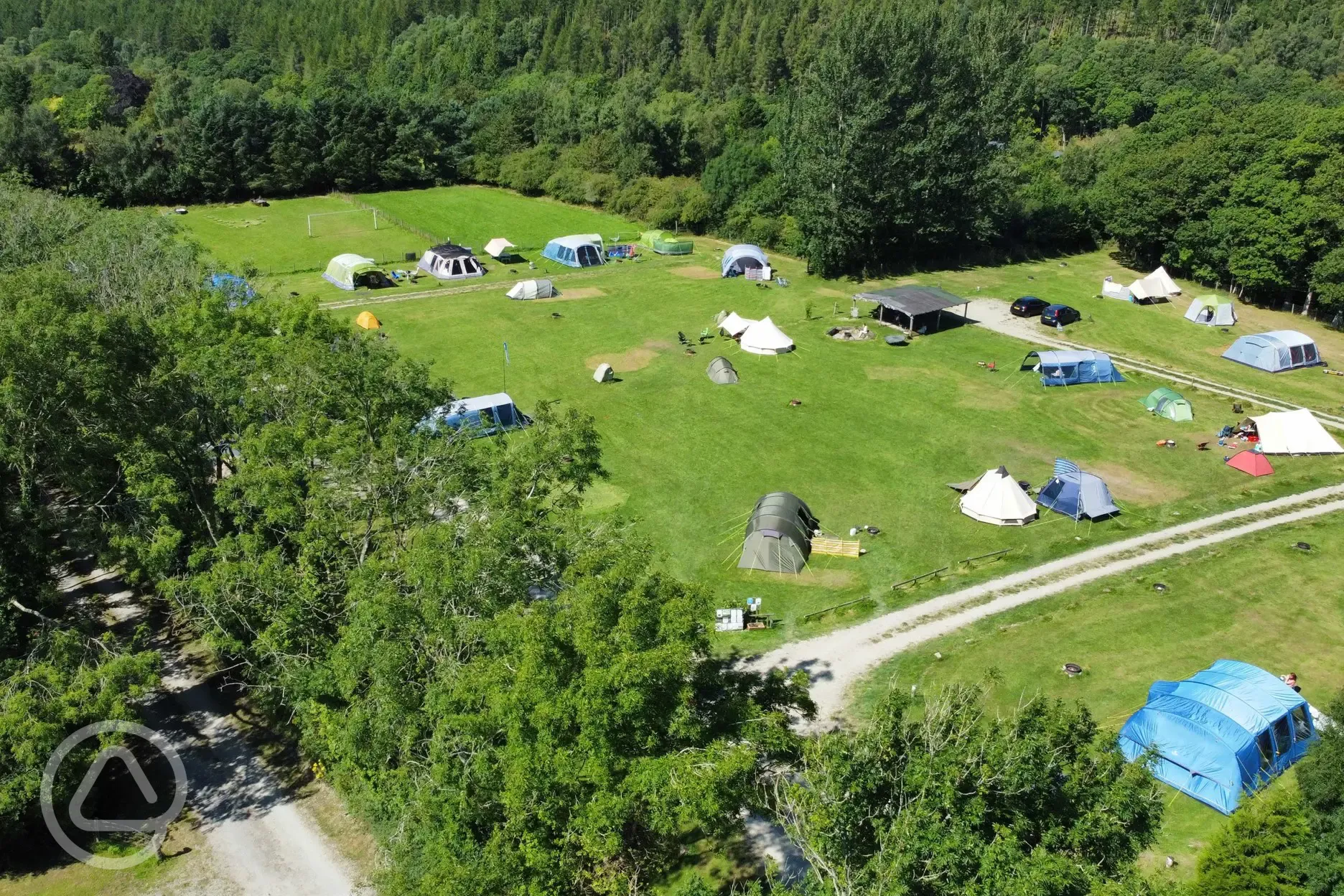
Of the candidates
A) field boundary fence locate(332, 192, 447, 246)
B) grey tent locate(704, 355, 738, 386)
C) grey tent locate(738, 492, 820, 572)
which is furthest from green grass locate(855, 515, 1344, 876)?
field boundary fence locate(332, 192, 447, 246)

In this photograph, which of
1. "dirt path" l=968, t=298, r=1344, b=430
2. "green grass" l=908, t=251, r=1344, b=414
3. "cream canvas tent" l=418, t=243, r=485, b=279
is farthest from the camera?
"cream canvas tent" l=418, t=243, r=485, b=279

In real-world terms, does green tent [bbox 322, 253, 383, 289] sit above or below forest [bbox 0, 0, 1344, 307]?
below

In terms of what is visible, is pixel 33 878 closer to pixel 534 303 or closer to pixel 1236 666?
pixel 1236 666

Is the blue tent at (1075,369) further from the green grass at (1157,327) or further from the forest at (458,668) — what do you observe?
the forest at (458,668)

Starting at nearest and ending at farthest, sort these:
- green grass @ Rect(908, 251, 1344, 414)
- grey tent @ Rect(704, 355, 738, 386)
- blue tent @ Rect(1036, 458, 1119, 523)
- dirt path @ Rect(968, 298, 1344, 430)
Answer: blue tent @ Rect(1036, 458, 1119, 523), dirt path @ Rect(968, 298, 1344, 430), grey tent @ Rect(704, 355, 738, 386), green grass @ Rect(908, 251, 1344, 414)

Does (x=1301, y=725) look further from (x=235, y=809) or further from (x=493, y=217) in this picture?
(x=493, y=217)

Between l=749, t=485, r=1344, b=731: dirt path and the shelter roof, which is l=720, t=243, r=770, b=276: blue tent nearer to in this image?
the shelter roof
